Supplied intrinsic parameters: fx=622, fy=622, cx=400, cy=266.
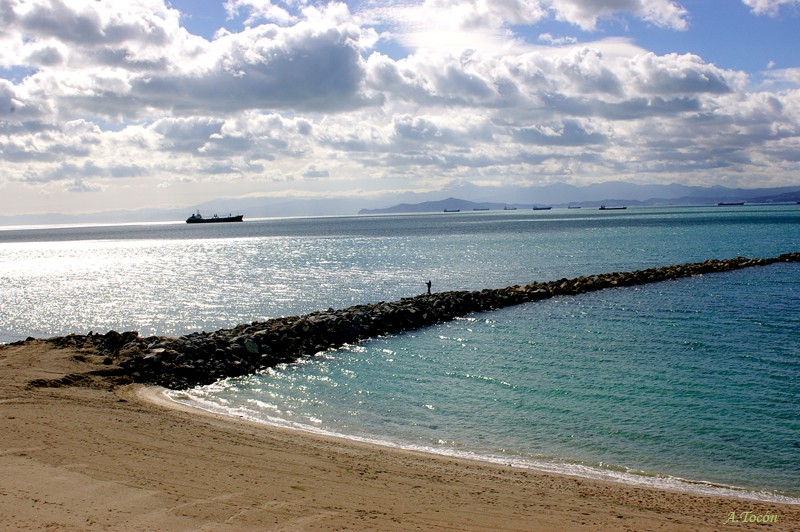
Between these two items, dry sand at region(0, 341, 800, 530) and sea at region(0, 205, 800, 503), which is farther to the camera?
sea at region(0, 205, 800, 503)

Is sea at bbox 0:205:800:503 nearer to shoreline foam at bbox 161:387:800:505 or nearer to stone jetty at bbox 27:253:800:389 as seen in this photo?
shoreline foam at bbox 161:387:800:505

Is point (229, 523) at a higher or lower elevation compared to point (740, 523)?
higher

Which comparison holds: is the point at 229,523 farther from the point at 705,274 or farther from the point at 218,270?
the point at 218,270

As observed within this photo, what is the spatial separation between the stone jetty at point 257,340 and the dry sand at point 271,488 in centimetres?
550

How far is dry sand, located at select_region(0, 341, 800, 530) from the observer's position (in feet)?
28.6

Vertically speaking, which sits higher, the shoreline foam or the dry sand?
the dry sand

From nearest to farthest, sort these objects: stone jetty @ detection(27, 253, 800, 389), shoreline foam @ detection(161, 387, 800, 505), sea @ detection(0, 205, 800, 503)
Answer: shoreline foam @ detection(161, 387, 800, 505), sea @ detection(0, 205, 800, 503), stone jetty @ detection(27, 253, 800, 389)

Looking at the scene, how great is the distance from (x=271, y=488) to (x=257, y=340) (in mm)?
13842

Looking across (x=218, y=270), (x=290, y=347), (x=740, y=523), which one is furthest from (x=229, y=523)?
(x=218, y=270)

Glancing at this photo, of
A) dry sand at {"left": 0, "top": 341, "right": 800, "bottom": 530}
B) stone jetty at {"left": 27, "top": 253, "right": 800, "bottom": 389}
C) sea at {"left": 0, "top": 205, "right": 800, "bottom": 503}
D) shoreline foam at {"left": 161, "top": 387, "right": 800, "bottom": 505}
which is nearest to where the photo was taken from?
dry sand at {"left": 0, "top": 341, "right": 800, "bottom": 530}

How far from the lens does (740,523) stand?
9.23m

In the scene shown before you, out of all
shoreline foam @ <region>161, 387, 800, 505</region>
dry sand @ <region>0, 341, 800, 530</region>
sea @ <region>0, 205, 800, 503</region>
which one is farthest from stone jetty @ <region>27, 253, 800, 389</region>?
shoreline foam @ <region>161, 387, 800, 505</region>

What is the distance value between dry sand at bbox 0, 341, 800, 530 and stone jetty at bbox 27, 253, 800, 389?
5.50 m

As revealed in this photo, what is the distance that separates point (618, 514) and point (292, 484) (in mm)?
5135
